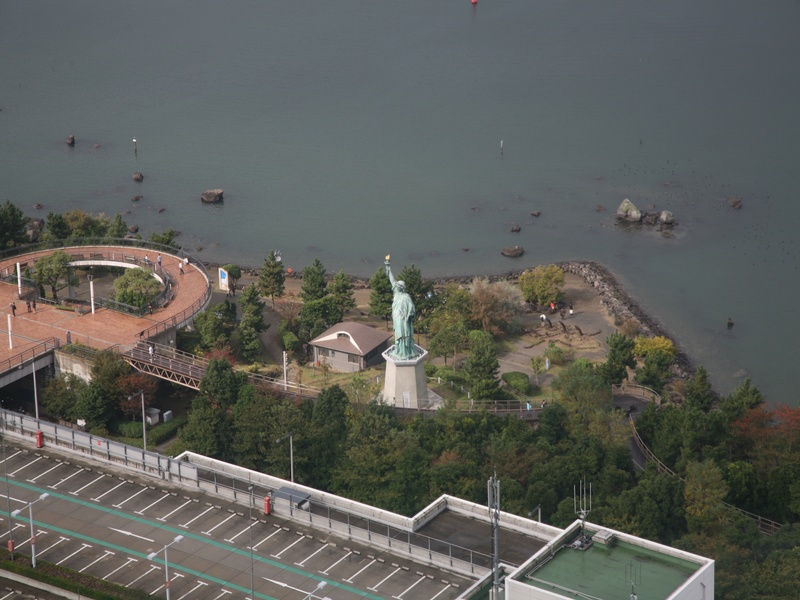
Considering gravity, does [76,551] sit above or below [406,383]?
above

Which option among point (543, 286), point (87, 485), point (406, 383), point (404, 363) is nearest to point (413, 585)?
point (87, 485)

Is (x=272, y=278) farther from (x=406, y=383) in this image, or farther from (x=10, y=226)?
(x=406, y=383)

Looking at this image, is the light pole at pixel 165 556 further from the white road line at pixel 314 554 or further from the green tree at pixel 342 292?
the green tree at pixel 342 292

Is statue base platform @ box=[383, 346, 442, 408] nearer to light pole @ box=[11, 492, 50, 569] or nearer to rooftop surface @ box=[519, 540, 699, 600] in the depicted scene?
light pole @ box=[11, 492, 50, 569]

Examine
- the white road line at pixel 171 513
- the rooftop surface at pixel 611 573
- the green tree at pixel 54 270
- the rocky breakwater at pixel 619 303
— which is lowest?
the rocky breakwater at pixel 619 303

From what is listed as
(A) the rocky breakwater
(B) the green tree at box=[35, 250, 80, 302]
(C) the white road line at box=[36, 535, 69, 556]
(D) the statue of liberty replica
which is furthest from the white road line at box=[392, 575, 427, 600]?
(B) the green tree at box=[35, 250, 80, 302]

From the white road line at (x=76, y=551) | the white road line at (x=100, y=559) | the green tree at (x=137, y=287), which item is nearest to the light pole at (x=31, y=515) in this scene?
the white road line at (x=76, y=551)

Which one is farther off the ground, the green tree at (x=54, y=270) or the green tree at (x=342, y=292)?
the green tree at (x=54, y=270)
